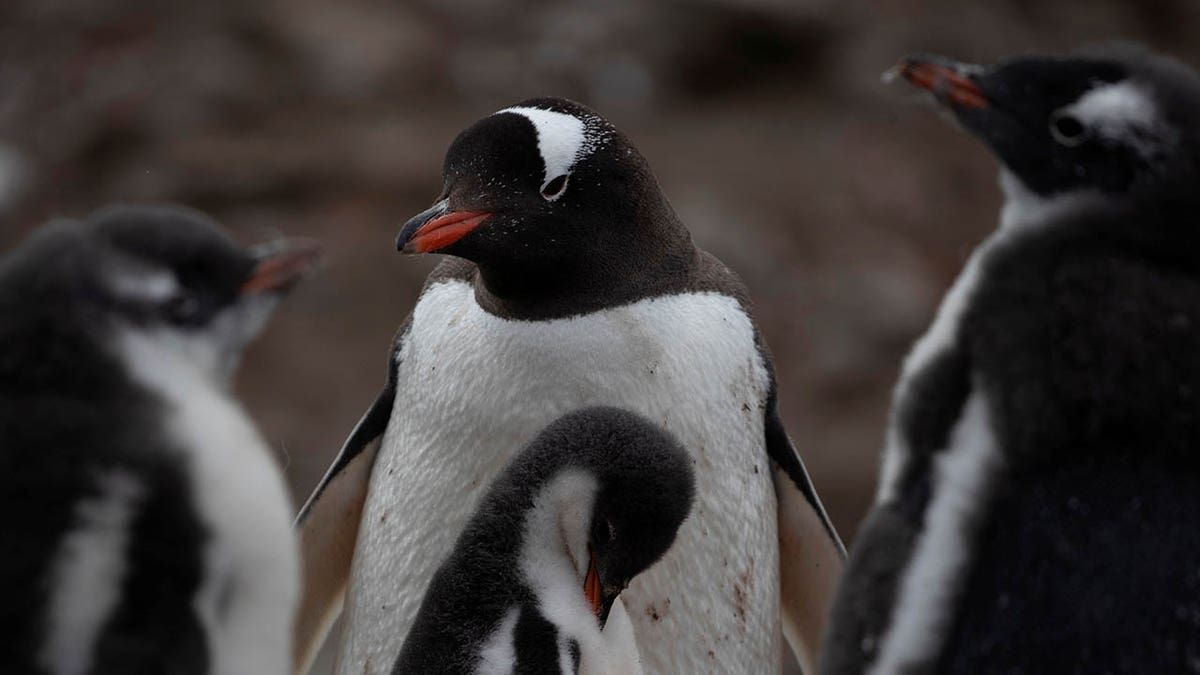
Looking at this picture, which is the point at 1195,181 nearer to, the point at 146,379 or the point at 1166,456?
the point at 1166,456

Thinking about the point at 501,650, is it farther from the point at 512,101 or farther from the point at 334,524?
the point at 512,101

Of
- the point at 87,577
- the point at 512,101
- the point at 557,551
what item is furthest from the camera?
the point at 512,101

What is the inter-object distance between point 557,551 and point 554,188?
0.52 meters

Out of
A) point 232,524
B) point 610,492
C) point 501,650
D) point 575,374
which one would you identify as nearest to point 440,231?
point 575,374

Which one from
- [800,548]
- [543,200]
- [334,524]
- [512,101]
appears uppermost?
[543,200]

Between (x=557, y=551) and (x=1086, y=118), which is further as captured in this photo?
(x=557, y=551)

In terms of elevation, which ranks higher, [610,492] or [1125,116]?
[1125,116]

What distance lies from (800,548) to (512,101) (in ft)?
19.9

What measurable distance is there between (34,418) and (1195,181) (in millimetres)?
901

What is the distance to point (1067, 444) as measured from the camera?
125cm

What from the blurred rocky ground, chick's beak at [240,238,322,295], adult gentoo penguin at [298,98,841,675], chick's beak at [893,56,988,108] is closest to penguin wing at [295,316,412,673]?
adult gentoo penguin at [298,98,841,675]

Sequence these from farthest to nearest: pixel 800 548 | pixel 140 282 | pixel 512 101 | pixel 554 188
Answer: pixel 512 101 → pixel 800 548 → pixel 554 188 → pixel 140 282

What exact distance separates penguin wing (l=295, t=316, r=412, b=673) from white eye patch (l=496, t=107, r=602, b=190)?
1.20 ft

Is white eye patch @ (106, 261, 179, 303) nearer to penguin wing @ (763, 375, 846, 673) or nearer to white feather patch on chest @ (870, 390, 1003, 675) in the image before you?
white feather patch on chest @ (870, 390, 1003, 675)
